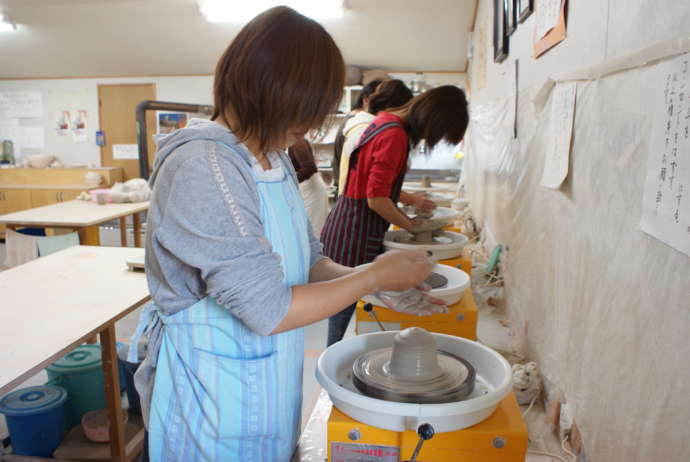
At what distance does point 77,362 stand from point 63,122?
535cm

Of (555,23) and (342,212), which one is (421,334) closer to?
(555,23)

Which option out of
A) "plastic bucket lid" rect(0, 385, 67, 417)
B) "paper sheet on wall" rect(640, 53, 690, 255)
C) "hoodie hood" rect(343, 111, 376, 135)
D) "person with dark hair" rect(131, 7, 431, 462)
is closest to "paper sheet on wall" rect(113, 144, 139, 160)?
"plastic bucket lid" rect(0, 385, 67, 417)

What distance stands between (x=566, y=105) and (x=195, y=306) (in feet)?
3.11

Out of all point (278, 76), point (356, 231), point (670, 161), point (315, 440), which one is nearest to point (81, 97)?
point (356, 231)

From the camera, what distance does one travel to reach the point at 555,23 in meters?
1.34

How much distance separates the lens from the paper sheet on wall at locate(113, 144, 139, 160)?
6445mm

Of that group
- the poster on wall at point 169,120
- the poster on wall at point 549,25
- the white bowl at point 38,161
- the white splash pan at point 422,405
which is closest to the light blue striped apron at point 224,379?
the white splash pan at point 422,405

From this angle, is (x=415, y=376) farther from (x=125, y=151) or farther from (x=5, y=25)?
(x=125, y=151)

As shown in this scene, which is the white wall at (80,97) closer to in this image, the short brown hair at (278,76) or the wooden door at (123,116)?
the wooden door at (123,116)

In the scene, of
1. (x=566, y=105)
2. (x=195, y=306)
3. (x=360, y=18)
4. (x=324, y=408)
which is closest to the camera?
(x=195, y=306)

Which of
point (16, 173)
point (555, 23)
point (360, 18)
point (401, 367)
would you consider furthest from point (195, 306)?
point (16, 173)

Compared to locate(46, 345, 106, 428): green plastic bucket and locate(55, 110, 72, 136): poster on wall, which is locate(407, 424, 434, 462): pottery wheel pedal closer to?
locate(46, 345, 106, 428): green plastic bucket

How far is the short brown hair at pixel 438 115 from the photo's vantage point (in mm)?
1867

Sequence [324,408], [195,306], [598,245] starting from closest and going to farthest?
[195,306] → [598,245] → [324,408]
